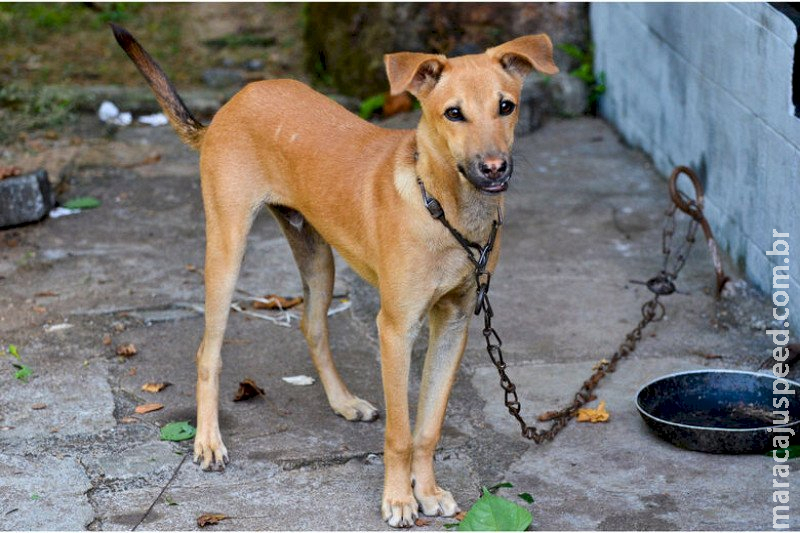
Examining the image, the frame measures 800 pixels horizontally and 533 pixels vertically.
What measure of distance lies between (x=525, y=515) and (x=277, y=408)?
1487mm

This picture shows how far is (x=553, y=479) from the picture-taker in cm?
426

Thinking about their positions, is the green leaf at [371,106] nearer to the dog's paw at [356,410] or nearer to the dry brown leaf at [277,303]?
the dry brown leaf at [277,303]

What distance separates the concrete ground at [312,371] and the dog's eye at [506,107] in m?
0.55

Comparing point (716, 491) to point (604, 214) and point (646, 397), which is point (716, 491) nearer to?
point (646, 397)

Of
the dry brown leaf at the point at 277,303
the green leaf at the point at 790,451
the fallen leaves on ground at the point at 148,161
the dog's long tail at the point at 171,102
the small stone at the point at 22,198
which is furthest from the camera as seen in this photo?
the fallen leaves on ground at the point at 148,161

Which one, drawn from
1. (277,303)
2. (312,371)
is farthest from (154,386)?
(277,303)

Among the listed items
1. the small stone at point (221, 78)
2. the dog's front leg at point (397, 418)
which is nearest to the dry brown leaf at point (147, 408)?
the dog's front leg at point (397, 418)

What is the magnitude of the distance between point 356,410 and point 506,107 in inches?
65.9

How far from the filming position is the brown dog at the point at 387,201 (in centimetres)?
379

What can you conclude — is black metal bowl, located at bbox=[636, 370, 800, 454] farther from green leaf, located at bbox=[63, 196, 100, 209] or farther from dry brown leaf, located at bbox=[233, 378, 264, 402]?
green leaf, located at bbox=[63, 196, 100, 209]

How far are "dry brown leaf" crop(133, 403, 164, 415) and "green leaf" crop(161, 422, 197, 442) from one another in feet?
0.49

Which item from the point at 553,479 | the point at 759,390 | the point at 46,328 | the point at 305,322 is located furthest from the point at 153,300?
the point at 759,390

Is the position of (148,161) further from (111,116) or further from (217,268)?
(217,268)

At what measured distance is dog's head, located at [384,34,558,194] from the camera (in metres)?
3.59
